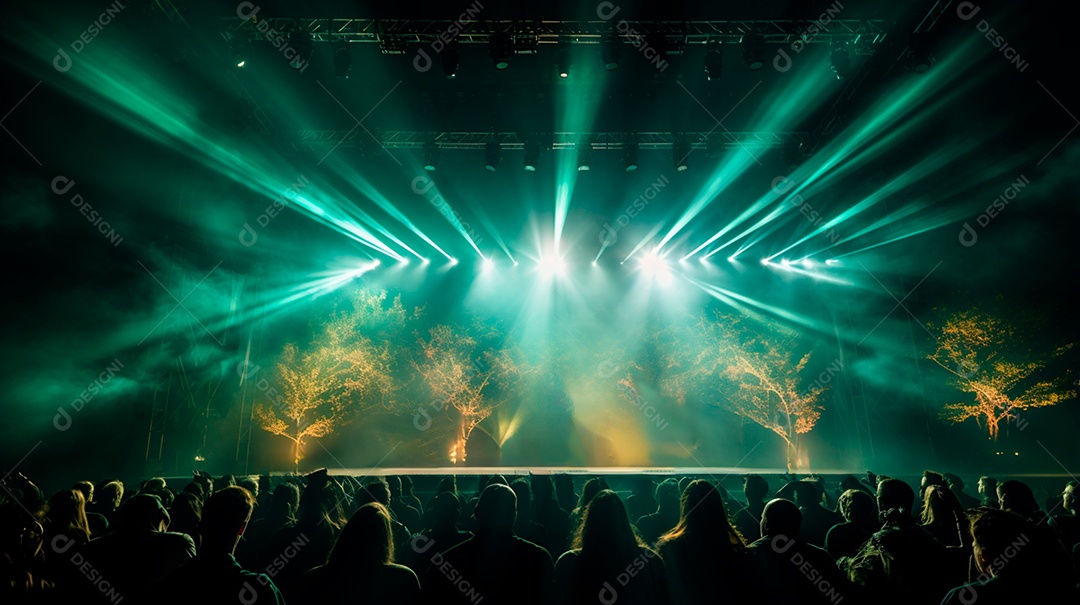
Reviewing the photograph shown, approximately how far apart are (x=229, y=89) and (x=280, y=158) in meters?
3.05

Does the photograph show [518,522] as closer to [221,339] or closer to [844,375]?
[221,339]

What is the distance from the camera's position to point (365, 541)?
9.24 ft

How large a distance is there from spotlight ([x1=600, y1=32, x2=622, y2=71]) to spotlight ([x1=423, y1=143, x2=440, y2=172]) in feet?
20.5

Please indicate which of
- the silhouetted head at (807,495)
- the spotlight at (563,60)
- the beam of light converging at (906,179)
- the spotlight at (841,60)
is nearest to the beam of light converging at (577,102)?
the spotlight at (563,60)

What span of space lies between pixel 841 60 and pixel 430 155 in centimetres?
1069

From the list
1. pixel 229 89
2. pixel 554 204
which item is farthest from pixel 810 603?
pixel 554 204

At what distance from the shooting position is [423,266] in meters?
25.5

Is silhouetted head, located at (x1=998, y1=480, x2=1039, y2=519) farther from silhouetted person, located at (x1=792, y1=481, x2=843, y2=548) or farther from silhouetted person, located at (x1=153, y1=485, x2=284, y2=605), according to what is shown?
silhouetted person, located at (x1=153, y1=485, x2=284, y2=605)

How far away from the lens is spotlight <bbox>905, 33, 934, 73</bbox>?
29.1ft

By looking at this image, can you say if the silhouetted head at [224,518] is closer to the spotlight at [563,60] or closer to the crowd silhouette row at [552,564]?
the crowd silhouette row at [552,564]

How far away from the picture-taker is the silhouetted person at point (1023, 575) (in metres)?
2.17

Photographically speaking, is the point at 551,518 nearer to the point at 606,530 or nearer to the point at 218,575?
the point at 606,530

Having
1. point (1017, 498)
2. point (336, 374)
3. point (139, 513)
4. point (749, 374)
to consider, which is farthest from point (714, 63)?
point (336, 374)

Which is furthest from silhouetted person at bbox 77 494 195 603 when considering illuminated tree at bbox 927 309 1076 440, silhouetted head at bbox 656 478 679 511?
illuminated tree at bbox 927 309 1076 440
